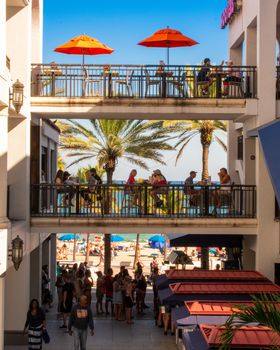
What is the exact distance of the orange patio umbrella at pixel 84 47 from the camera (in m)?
29.1

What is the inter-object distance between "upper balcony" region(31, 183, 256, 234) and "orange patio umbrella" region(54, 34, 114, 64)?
6.44 meters

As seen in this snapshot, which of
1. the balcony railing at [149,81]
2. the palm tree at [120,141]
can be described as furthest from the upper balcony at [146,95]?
the palm tree at [120,141]

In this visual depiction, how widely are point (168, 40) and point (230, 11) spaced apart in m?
3.24

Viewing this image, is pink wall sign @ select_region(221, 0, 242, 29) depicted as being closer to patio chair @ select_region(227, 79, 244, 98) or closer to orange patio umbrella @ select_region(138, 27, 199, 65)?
orange patio umbrella @ select_region(138, 27, 199, 65)

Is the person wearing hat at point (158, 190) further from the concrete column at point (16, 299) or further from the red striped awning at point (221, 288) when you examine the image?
the concrete column at point (16, 299)

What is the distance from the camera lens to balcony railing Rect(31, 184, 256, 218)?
2450cm

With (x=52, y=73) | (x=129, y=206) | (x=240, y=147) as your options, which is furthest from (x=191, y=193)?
(x=52, y=73)

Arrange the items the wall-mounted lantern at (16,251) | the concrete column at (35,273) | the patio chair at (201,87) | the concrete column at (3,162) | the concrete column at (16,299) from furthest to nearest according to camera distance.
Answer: the concrete column at (35,273)
the patio chair at (201,87)
the concrete column at (16,299)
the wall-mounted lantern at (16,251)
the concrete column at (3,162)

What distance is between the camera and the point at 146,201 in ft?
80.6

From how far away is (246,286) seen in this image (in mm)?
21125

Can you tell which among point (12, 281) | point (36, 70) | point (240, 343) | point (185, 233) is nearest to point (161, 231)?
point (185, 233)

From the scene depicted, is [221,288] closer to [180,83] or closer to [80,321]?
[80,321]

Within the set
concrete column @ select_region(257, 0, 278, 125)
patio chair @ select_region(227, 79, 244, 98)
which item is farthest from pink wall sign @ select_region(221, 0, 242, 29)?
concrete column @ select_region(257, 0, 278, 125)

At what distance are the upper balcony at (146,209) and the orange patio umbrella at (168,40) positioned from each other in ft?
20.5
